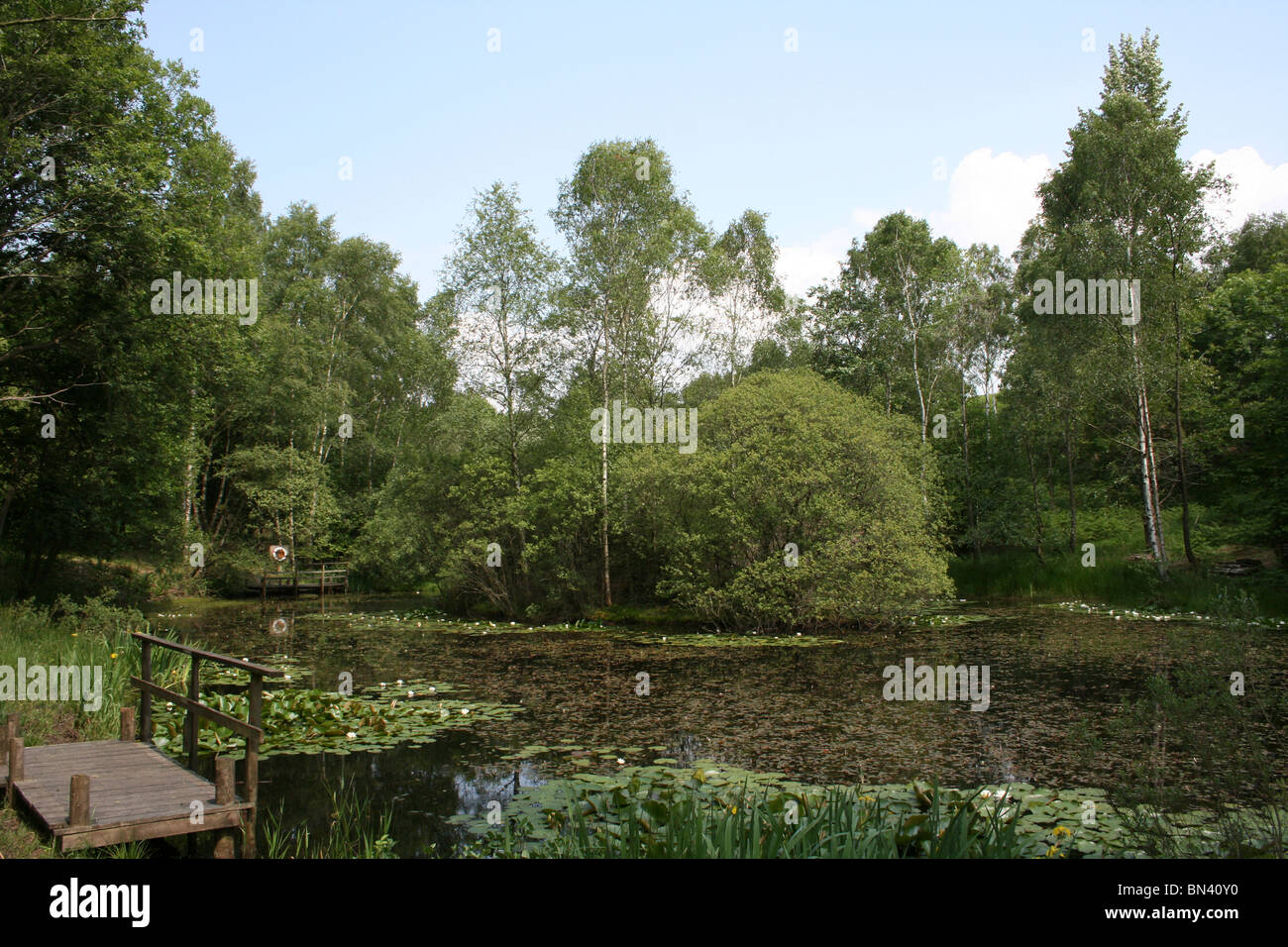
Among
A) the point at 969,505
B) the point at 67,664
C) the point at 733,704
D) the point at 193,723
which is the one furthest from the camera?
the point at 969,505

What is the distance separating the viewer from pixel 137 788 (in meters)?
6.65

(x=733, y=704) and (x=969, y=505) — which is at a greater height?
(x=969, y=505)

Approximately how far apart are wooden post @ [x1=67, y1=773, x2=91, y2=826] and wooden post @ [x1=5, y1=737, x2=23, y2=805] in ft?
5.61

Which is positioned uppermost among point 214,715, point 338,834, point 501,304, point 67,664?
point 501,304

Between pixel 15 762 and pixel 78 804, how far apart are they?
1.82 m

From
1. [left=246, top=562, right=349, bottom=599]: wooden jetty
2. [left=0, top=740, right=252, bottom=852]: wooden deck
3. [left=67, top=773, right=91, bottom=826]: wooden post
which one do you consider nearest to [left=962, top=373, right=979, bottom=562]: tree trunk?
[left=246, top=562, right=349, bottom=599]: wooden jetty

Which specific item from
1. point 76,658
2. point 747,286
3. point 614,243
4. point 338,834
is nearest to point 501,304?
point 614,243

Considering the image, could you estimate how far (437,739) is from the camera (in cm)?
937

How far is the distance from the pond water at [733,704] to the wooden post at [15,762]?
192cm

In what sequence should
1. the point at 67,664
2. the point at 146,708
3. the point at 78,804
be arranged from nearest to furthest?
1. the point at 78,804
2. the point at 146,708
3. the point at 67,664

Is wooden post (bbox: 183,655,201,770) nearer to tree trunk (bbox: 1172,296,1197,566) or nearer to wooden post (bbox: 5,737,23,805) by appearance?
wooden post (bbox: 5,737,23,805)

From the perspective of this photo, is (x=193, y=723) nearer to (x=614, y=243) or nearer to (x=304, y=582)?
(x=614, y=243)

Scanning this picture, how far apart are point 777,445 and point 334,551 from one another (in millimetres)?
25637
